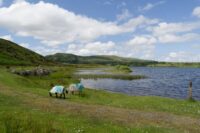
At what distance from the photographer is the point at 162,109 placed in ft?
108

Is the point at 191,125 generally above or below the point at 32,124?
below

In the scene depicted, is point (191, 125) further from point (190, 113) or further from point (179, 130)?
point (190, 113)

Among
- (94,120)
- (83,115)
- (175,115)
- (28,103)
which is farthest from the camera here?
(28,103)

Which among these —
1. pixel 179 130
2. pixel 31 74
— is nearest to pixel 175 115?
pixel 179 130

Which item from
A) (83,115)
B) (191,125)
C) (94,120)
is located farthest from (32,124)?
(191,125)

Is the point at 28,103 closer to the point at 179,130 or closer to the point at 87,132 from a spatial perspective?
the point at 87,132

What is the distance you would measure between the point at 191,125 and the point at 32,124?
14680mm

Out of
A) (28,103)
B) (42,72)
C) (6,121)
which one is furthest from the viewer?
(42,72)

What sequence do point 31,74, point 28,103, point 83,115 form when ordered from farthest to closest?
point 31,74
point 28,103
point 83,115

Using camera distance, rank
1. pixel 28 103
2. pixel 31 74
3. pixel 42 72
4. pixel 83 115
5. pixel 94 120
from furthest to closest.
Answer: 1. pixel 42 72
2. pixel 31 74
3. pixel 28 103
4. pixel 83 115
5. pixel 94 120

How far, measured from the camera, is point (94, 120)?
23391 millimetres

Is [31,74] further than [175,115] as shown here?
Yes

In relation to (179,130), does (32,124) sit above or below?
above

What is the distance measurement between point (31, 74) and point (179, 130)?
104905 mm
